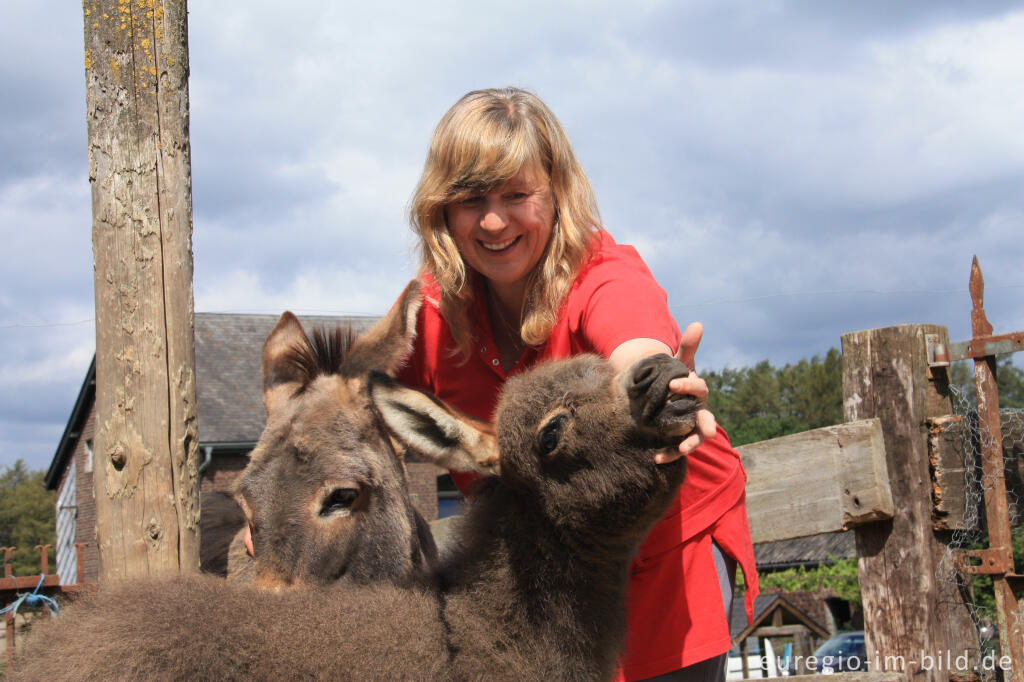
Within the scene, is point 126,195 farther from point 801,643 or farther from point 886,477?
point 801,643

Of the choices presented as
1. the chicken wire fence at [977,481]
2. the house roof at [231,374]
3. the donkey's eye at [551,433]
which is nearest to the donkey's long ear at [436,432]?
the donkey's eye at [551,433]

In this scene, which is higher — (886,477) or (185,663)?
(886,477)

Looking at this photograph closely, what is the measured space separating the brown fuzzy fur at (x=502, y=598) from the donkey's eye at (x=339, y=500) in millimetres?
740

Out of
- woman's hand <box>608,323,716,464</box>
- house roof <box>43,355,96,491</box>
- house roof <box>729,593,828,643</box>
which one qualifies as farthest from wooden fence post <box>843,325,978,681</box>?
house roof <box>43,355,96,491</box>

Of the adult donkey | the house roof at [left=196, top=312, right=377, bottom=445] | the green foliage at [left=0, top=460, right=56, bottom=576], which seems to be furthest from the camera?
the green foliage at [left=0, top=460, right=56, bottom=576]

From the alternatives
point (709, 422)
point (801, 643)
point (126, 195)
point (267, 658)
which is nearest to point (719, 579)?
point (709, 422)

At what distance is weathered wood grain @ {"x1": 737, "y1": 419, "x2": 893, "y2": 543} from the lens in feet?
13.8

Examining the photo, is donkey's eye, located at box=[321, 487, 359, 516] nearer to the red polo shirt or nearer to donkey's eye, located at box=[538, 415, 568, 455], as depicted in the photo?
the red polo shirt

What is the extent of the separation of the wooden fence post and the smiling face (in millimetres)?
1972

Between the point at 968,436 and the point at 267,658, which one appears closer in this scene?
the point at 267,658

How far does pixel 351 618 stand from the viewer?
9.14ft

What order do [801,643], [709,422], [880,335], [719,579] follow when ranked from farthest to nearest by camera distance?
[801,643] < [880,335] < [719,579] < [709,422]

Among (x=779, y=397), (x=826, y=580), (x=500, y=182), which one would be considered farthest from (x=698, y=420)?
(x=779, y=397)

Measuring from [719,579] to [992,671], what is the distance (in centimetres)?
161
